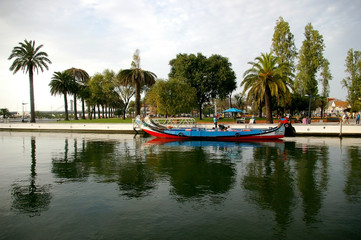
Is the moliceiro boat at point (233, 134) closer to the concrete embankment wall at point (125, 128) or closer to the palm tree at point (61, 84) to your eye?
the concrete embankment wall at point (125, 128)

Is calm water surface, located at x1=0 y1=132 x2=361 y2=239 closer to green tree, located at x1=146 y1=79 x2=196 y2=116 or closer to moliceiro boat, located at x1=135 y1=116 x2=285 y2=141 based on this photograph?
moliceiro boat, located at x1=135 y1=116 x2=285 y2=141

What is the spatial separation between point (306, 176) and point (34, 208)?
12517 mm

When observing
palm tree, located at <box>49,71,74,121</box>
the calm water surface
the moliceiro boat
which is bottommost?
the calm water surface

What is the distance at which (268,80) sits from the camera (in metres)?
42.2

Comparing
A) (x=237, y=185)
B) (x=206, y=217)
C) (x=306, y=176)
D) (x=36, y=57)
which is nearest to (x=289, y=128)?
(x=306, y=176)

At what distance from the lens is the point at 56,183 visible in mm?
12656

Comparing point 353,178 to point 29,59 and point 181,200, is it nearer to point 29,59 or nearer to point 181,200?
point 181,200

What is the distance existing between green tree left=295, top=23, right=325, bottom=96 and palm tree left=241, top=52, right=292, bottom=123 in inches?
476

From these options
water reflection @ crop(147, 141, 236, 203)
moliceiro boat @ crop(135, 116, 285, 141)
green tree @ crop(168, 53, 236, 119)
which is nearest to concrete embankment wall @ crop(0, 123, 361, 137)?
moliceiro boat @ crop(135, 116, 285, 141)

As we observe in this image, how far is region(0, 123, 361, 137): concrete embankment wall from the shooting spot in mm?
34503

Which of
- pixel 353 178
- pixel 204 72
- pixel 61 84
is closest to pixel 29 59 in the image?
pixel 61 84

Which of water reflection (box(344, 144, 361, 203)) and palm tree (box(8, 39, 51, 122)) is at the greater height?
palm tree (box(8, 39, 51, 122))

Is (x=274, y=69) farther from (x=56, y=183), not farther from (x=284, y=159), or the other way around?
(x=56, y=183)

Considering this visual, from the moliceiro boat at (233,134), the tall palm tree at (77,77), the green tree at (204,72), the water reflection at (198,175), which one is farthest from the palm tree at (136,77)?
the water reflection at (198,175)
